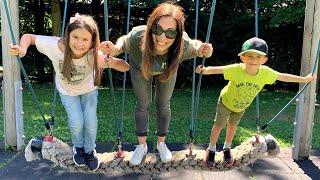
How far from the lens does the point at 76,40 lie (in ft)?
9.82

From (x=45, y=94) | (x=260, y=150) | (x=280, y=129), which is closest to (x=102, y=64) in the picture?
(x=260, y=150)

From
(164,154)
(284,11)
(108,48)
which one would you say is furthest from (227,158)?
(284,11)

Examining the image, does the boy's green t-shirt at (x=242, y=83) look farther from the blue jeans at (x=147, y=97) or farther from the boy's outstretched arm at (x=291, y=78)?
the blue jeans at (x=147, y=97)

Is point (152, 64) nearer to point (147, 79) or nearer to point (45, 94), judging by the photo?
point (147, 79)

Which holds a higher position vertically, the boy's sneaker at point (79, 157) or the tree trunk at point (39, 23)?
the tree trunk at point (39, 23)

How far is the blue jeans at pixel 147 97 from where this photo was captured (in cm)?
321

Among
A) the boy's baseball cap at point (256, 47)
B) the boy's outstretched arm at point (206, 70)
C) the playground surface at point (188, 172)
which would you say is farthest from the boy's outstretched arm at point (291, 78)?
the playground surface at point (188, 172)

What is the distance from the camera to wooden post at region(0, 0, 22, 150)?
4.42m

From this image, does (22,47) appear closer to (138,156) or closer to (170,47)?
(170,47)

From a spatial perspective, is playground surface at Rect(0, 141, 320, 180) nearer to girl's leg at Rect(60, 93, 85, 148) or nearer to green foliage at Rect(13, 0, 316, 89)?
girl's leg at Rect(60, 93, 85, 148)

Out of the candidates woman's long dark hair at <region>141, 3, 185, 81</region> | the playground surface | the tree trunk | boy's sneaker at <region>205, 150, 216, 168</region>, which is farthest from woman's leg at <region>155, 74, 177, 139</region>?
the tree trunk

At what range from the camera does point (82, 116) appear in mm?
3184

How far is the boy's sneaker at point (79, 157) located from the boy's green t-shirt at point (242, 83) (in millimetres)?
1137

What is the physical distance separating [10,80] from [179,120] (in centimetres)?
241
